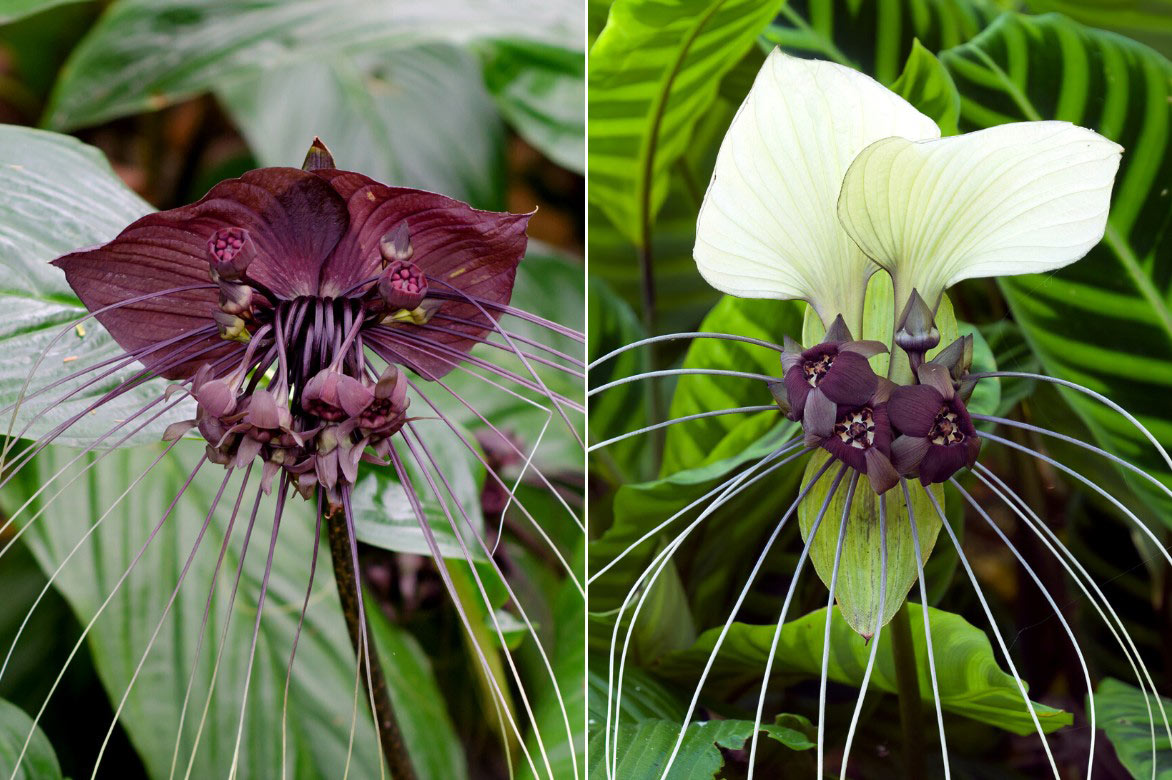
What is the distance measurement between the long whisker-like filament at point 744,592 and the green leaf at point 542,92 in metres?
0.35

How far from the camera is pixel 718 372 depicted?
0.70m

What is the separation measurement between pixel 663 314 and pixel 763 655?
0.87 feet

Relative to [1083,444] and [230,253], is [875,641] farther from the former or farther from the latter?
[230,253]

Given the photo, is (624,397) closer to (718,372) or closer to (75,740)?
(718,372)

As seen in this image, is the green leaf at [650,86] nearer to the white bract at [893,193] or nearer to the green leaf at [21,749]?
the white bract at [893,193]

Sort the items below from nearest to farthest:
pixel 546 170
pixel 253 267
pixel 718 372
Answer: pixel 253 267 < pixel 718 372 < pixel 546 170

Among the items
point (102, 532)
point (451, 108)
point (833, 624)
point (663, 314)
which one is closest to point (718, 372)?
point (663, 314)

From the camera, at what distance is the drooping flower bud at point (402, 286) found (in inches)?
22.7

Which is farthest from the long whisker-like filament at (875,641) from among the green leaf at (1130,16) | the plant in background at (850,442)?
the green leaf at (1130,16)

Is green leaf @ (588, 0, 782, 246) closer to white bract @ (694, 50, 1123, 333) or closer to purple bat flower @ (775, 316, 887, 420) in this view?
white bract @ (694, 50, 1123, 333)

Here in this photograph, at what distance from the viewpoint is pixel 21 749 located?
0.62m

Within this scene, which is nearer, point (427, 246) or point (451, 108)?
point (427, 246)

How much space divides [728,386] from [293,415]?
31 centimetres

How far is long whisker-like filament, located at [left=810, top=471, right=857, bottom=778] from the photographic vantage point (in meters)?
0.61
